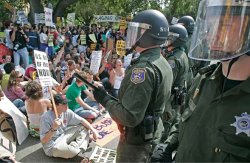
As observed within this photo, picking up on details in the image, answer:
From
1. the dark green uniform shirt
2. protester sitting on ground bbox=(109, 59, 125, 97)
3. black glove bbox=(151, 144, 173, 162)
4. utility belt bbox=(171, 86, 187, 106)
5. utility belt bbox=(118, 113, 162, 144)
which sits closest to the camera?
black glove bbox=(151, 144, 173, 162)

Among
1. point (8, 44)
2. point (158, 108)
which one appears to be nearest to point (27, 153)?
point (158, 108)

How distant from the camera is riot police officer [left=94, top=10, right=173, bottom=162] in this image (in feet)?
7.92

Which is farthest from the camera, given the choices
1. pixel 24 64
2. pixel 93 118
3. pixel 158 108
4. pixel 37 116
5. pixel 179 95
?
pixel 24 64

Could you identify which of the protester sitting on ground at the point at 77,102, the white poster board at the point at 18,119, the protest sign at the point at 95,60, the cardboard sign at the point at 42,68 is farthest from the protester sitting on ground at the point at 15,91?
the protest sign at the point at 95,60

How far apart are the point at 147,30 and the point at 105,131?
10.5ft

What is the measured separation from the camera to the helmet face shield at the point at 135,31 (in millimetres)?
2762

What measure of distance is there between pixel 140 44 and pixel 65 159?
2.59m

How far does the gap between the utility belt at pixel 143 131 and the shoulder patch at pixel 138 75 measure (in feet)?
1.08

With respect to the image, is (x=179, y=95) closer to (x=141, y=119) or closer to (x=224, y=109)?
(x=141, y=119)

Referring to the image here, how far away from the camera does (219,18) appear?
1.55m

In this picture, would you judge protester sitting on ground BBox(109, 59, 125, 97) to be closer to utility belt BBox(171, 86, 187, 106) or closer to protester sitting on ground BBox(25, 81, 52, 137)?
protester sitting on ground BBox(25, 81, 52, 137)

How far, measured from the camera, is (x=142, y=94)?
7.84 ft

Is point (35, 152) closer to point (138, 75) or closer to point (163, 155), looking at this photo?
point (138, 75)

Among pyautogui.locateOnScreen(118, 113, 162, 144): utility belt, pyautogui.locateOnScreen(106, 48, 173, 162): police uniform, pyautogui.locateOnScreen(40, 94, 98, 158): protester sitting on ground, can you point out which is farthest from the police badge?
pyautogui.locateOnScreen(40, 94, 98, 158): protester sitting on ground
